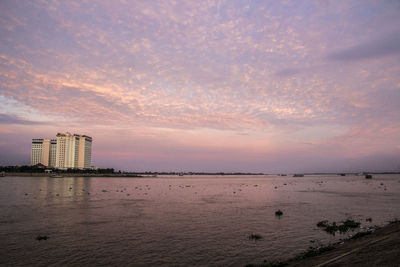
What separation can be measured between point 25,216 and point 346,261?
Answer: 146 feet

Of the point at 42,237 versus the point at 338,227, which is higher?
the point at 338,227

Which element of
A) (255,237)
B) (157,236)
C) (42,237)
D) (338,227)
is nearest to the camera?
(42,237)

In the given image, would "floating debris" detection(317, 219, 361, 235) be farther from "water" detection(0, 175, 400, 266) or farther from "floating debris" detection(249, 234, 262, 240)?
"floating debris" detection(249, 234, 262, 240)

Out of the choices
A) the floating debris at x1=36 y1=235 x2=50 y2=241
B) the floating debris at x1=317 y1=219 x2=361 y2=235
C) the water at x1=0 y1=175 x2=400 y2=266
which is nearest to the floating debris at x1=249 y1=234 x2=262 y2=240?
the water at x1=0 y1=175 x2=400 y2=266

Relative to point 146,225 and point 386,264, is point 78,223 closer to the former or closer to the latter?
point 146,225

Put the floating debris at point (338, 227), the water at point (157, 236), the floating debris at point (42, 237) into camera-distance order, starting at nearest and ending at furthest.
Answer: the water at point (157, 236), the floating debris at point (42, 237), the floating debris at point (338, 227)

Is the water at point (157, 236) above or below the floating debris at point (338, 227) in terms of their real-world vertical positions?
below

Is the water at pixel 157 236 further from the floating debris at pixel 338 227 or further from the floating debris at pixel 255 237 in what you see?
the floating debris at pixel 338 227

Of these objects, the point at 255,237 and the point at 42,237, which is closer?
the point at 42,237

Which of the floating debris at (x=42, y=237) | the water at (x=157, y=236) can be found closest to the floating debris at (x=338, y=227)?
the water at (x=157, y=236)

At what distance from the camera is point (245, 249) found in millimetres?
24062

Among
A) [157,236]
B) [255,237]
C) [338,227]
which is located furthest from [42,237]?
[338,227]

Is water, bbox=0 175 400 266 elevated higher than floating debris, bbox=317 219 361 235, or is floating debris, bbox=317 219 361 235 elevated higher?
floating debris, bbox=317 219 361 235

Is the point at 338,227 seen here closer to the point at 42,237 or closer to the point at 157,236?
the point at 157,236
